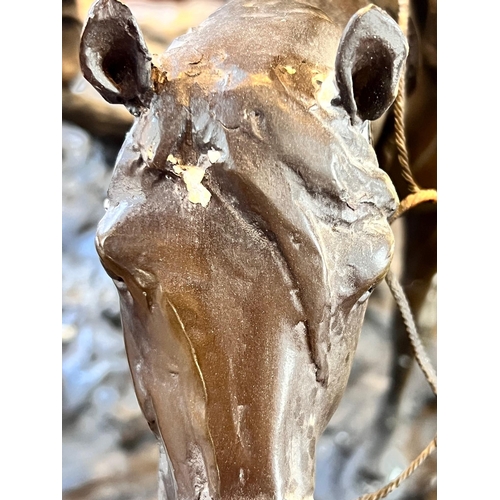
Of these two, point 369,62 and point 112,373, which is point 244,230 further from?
point 112,373

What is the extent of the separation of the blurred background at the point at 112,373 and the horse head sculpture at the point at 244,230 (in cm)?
53

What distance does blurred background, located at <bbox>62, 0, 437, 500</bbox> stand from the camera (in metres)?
0.87

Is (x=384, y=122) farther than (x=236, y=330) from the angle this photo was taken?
Yes

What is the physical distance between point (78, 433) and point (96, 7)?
2.44 feet

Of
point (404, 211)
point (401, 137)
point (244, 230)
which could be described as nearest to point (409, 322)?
point (404, 211)

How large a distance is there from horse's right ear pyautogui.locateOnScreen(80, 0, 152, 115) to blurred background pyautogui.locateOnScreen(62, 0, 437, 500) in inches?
20.6

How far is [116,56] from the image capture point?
359 millimetres

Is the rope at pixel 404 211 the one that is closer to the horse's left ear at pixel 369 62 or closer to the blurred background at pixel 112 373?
the blurred background at pixel 112 373

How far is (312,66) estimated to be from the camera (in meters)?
0.38

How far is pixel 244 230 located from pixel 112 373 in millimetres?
616

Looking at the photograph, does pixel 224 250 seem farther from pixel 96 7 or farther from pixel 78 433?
pixel 78 433

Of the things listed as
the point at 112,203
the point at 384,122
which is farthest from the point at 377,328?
the point at 112,203

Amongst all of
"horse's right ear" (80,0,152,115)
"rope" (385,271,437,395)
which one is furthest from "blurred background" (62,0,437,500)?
"horse's right ear" (80,0,152,115)

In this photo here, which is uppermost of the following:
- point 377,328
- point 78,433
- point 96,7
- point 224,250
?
point 96,7
